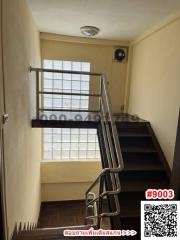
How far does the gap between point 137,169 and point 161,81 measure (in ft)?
4.27

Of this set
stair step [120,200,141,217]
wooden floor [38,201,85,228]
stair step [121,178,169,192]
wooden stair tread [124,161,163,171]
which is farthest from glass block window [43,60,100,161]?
stair step [120,200,141,217]

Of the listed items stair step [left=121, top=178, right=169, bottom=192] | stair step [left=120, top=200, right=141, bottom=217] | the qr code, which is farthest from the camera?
stair step [left=121, top=178, right=169, bottom=192]

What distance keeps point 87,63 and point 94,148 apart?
1.92 metres

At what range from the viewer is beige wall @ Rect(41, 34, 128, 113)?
3688 mm

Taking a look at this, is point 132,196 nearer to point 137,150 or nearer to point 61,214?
point 137,150

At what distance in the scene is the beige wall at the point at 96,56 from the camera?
3688 millimetres

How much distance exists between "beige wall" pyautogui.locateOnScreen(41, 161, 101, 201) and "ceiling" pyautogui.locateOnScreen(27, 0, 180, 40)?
2794 millimetres

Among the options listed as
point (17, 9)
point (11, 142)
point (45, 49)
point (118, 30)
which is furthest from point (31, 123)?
point (118, 30)

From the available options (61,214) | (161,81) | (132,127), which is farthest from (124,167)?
(61,214)

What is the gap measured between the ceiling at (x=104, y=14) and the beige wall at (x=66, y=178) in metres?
2.79

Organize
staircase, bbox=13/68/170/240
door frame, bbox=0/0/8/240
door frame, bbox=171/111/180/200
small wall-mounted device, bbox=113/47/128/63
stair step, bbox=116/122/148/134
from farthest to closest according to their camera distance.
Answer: small wall-mounted device, bbox=113/47/128/63 < stair step, bbox=116/122/148/134 < staircase, bbox=13/68/170/240 < door frame, bbox=171/111/180/200 < door frame, bbox=0/0/8/240

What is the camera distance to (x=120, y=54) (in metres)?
3.88

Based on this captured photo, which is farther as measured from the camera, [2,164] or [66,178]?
[66,178]

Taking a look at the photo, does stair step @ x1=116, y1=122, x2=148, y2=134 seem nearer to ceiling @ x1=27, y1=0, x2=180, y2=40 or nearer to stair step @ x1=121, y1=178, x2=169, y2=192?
stair step @ x1=121, y1=178, x2=169, y2=192
